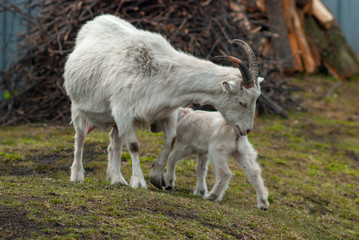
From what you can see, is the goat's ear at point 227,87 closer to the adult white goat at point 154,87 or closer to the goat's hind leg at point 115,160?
the adult white goat at point 154,87

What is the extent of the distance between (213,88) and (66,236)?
2673mm

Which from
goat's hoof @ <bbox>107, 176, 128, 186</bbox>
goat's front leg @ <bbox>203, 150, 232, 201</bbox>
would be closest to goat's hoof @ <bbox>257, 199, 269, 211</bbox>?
goat's front leg @ <bbox>203, 150, 232, 201</bbox>

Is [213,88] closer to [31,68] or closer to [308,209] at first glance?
[308,209]

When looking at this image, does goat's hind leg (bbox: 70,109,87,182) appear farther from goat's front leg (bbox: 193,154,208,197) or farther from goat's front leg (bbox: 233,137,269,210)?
goat's front leg (bbox: 233,137,269,210)

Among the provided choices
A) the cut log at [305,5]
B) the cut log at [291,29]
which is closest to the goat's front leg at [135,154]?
the cut log at [291,29]

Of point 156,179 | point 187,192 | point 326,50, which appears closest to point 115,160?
point 156,179

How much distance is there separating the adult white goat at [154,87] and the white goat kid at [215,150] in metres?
0.32

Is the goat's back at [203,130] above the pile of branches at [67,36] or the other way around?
above

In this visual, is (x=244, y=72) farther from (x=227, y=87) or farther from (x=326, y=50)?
(x=326, y=50)

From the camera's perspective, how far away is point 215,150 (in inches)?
249

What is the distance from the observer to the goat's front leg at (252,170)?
6230 millimetres

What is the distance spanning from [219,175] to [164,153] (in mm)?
705

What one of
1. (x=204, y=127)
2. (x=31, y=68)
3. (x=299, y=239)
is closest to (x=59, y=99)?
(x=31, y=68)

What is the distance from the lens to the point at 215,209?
18.0 feet
